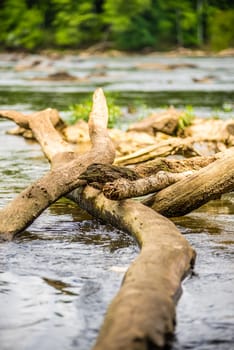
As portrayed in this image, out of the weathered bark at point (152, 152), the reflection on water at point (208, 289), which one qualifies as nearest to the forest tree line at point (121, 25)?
the weathered bark at point (152, 152)

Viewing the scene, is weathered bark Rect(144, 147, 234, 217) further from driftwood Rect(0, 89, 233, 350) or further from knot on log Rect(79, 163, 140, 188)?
knot on log Rect(79, 163, 140, 188)

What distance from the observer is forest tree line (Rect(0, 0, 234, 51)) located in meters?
81.3

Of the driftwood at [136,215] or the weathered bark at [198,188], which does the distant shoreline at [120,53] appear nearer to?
the driftwood at [136,215]

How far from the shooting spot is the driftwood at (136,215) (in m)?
3.98

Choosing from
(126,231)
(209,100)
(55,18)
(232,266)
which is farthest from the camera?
(55,18)

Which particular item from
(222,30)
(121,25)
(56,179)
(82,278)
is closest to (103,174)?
(56,179)

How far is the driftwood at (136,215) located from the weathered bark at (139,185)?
4 cm

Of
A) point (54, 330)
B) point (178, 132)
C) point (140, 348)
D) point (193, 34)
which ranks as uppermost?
point (140, 348)

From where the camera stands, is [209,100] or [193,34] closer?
[209,100]

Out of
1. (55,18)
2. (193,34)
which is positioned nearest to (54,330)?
(193,34)

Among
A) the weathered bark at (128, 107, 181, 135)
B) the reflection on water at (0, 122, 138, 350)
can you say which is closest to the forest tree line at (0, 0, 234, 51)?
the weathered bark at (128, 107, 181, 135)

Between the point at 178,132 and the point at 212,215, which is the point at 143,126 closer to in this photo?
the point at 178,132

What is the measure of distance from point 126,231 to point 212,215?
140 cm

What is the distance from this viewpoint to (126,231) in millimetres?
6684
